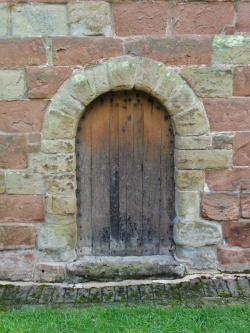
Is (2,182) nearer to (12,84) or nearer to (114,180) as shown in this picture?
(12,84)

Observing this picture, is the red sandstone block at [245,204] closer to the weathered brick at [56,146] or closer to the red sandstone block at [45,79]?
the weathered brick at [56,146]

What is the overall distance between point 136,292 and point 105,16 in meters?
2.52

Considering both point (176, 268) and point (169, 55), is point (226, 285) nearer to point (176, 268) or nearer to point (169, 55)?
point (176, 268)

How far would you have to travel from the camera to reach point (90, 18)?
361cm

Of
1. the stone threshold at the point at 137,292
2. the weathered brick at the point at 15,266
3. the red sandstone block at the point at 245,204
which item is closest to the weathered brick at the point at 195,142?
the red sandstone block at the point at 245,204

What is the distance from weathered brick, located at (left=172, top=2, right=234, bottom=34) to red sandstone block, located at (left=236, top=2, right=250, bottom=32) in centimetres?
7

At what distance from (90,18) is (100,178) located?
151 cm

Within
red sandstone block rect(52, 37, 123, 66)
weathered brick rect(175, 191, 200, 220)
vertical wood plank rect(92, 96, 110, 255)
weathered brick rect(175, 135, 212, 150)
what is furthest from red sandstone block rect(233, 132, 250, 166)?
red sandstone block rect(52, 37, 123, 66)

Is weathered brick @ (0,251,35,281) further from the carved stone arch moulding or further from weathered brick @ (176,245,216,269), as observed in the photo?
weathered brick @ (176,245,216,269)

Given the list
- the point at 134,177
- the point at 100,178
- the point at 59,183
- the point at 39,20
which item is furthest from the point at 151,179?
the point at 39,20

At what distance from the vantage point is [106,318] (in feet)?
10.8

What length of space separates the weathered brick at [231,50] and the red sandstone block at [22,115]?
5.39 ft

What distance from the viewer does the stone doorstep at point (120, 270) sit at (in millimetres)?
3953

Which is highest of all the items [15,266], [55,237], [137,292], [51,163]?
[51,163]
